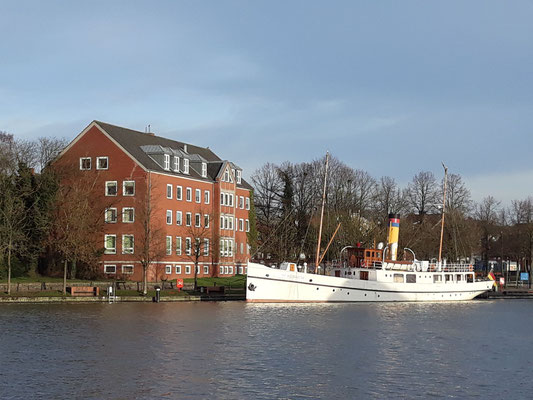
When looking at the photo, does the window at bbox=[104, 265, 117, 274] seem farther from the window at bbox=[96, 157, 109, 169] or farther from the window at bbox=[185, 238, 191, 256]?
the window at bbox=[96, 157, 109, 169]

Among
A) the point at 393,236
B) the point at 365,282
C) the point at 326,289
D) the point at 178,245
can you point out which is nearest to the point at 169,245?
the point at 178,245

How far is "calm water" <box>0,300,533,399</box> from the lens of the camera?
3322cm

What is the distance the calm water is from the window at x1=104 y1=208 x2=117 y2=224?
26436mm

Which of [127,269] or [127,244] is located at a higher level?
[127,244]

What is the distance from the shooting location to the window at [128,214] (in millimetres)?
94250

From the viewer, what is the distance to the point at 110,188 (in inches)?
3748

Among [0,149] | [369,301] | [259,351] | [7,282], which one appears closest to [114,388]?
[259,351]

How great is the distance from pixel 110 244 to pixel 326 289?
88.4 ft

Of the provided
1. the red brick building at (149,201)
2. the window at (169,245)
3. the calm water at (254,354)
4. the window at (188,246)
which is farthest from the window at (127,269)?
the calm water at (254,354)

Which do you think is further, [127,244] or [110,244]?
[110,244]

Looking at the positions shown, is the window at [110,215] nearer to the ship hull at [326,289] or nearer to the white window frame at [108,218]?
the white window frame at [108,218]

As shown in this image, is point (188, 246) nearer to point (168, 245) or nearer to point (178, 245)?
point (178, 245)

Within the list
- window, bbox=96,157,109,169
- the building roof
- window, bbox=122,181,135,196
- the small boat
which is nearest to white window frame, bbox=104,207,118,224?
window, bbox=122,181,135,196

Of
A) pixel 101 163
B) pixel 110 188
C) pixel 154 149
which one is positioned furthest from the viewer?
pixel 154 149
